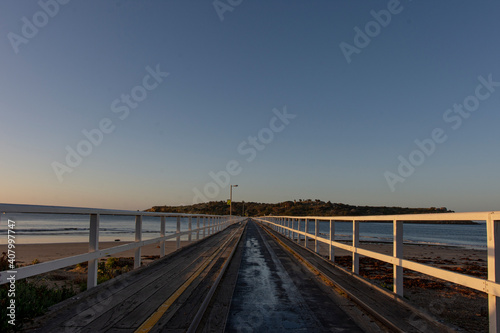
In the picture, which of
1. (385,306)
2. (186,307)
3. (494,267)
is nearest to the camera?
(494,267)

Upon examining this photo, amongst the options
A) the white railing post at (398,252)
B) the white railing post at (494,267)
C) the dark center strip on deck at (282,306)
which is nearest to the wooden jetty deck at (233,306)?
the dark center strip on deck at (282,306)

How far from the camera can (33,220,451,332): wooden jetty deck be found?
4047mm

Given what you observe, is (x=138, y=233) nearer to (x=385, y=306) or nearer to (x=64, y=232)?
(x=385, y=306)

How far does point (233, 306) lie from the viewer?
503 centimetres

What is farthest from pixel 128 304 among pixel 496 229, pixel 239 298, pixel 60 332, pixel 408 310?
pixel 496 229

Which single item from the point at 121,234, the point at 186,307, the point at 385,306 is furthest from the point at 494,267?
the point at 121,234

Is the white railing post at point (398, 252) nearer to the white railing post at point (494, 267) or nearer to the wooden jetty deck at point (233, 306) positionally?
the wooden jetty deck at point (233, 306)

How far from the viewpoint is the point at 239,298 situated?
18.1 feet

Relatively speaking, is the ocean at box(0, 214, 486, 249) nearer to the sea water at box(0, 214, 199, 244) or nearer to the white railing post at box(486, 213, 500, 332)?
the sea water at box(0, 214, 199, 244)

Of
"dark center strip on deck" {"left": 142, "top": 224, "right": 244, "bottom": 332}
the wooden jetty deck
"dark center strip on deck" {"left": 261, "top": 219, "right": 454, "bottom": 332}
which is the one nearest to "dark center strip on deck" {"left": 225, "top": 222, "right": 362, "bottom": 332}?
the wooden jetty deck

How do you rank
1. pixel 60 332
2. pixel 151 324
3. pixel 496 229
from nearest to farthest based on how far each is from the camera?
1. pixel 496 229
2. pixel 60 332
3. pixel 151 324

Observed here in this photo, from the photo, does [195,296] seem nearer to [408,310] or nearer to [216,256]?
[408,310]

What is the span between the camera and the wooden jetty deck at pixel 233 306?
4047mm

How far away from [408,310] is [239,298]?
2.53 m
